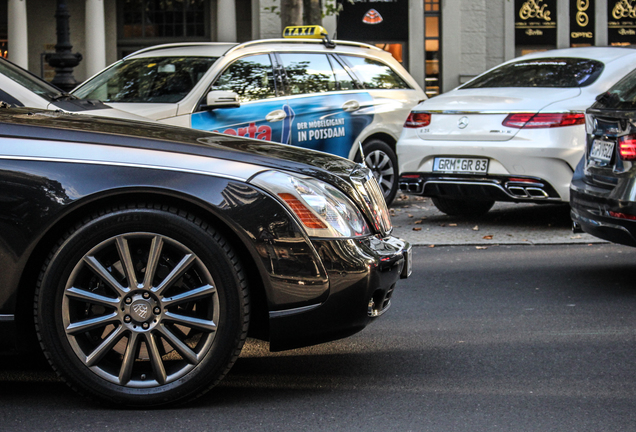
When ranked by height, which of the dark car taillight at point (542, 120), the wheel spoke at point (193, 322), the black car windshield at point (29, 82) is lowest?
the wheel spoke at point (193, 322)

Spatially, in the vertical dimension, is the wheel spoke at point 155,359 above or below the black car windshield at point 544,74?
below

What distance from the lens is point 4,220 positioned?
3352mm

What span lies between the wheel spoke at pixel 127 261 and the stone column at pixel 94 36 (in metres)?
21.0

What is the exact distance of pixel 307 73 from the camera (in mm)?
9375

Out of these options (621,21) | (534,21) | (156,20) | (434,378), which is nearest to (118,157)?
(434,378)

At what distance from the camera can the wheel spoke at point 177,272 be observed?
11.1ft

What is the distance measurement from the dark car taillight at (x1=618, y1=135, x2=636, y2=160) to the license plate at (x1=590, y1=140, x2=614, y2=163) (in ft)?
0.33

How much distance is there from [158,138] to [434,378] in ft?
5.21

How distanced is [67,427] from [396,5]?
23.0 metres

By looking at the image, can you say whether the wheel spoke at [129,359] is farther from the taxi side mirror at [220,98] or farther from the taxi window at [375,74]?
the taxi window at [375,74]

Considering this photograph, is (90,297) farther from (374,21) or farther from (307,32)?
(374,21)

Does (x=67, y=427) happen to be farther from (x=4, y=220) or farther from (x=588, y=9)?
(x=588, y=9)

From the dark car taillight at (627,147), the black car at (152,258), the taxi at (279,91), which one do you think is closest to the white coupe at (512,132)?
the taxi at (279,91)

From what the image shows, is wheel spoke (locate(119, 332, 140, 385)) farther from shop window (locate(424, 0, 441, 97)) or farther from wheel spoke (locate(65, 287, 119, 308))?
shop window (locate(424, 0, 441, 97))
